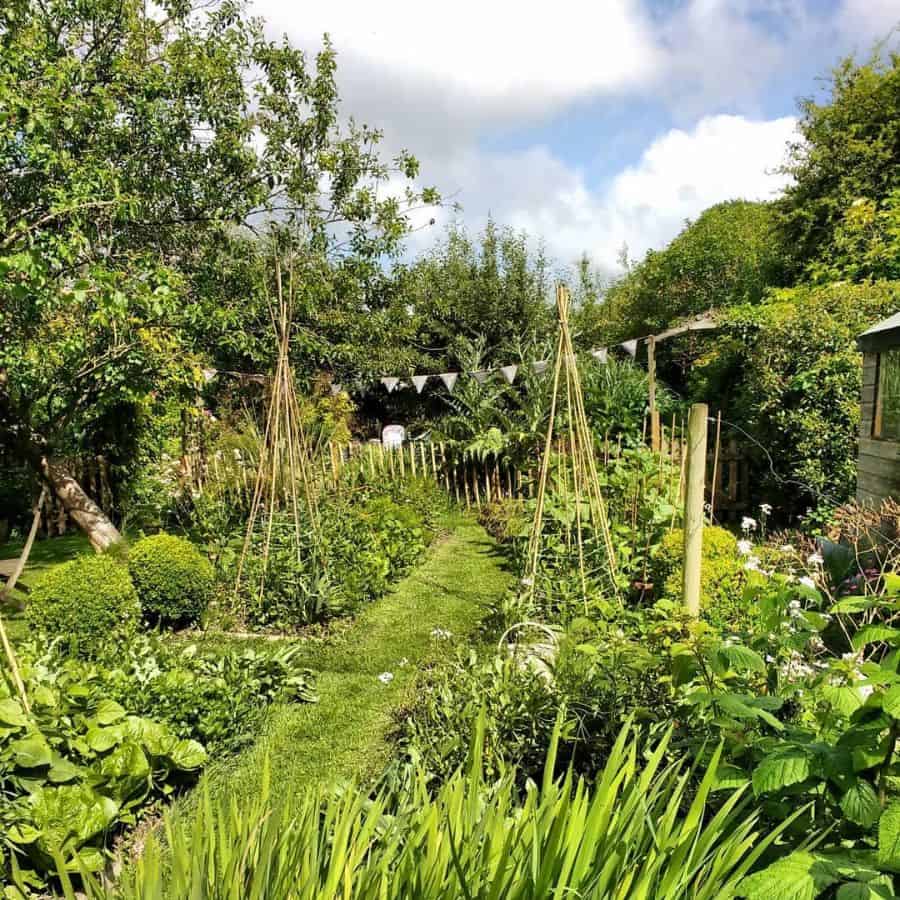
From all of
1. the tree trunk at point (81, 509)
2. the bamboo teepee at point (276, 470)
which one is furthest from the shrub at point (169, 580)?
the tree trunk at point (81, 509)

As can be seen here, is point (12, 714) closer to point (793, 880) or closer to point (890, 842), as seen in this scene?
point (793, 880)

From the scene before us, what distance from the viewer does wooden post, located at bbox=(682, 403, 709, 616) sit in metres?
2.93

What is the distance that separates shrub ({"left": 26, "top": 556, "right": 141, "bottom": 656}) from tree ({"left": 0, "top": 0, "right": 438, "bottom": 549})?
5.86ft

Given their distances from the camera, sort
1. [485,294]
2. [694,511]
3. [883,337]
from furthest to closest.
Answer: [485,294], [883,337], [694,511]

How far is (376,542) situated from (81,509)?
10.1 ft

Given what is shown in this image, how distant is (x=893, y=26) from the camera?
7.99 m

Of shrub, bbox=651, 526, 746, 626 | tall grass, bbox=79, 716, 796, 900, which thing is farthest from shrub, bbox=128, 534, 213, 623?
tall grass, bbox=79, 716, 796, 900

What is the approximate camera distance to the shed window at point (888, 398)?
4.53m

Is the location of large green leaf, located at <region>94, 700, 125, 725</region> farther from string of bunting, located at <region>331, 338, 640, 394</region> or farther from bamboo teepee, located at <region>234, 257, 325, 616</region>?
string of bunting, located at <region>331, 338, 640, 394</region>

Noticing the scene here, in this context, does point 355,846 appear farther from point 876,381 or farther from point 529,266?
point 529,266

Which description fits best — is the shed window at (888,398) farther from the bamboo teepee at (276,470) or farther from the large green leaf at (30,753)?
the large green leaf at (30,753)

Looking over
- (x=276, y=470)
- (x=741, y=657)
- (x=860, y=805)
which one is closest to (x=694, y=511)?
(x=741, y=657)

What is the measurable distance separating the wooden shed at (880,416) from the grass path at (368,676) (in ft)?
10.1

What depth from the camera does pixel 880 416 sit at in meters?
4.74
